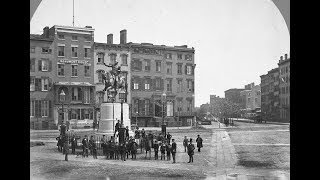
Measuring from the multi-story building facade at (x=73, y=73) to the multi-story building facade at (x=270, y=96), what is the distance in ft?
18.4

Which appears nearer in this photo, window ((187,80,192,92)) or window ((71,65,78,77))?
window ((71,65,78,77))

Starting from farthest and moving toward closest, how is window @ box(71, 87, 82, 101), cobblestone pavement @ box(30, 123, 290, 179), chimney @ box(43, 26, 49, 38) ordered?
window @ box(71, 87, 82, 101) → chimney @ box(43, 26, 49, 38) → cobblestone pavement @ box(30, 123, 290, 179)

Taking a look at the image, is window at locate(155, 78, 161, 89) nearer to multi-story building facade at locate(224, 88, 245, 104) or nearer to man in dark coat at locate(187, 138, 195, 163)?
man in dark coat at locate(187, 138, 195, 163)

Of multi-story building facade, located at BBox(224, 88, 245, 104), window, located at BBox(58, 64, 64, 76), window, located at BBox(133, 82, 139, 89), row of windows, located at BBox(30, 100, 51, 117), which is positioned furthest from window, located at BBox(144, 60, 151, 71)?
row of windows, located at BBox(30, 100, 51, 117)

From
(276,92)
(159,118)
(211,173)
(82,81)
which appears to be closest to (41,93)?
(82,81)

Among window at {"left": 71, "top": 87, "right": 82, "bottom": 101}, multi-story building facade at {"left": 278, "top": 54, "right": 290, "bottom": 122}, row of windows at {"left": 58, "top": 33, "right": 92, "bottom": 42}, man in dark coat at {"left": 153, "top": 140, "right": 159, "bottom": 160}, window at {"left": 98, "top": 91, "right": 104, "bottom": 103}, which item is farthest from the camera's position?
window at {"left": 98, "top": 91, "right": 104, "bottom": 103}

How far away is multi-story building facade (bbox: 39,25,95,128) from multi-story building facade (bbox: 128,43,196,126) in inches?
61.0

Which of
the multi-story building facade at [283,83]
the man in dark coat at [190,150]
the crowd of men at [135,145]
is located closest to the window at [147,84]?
the crowd of men at [135,145]

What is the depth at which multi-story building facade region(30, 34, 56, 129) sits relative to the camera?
1071 cm

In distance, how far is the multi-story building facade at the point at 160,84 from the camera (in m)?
11.9

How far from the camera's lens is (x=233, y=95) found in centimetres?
1150

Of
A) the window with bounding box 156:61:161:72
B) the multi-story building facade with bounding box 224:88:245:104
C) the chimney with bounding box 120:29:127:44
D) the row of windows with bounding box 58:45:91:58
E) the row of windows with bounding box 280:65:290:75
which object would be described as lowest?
the multi-story building facade with bounding box 224:88:245:104
